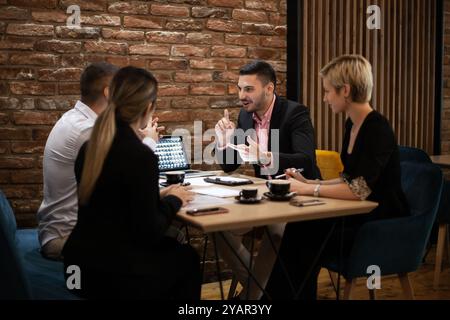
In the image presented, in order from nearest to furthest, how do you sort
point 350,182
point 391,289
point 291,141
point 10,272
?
1. point 10,272
2. point 350,182
3. point 291,141
4. point 391,289

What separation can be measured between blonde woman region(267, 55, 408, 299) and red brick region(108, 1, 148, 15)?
1393mm

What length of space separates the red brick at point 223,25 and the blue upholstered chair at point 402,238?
5.38 ft

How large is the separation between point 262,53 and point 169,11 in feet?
2.35

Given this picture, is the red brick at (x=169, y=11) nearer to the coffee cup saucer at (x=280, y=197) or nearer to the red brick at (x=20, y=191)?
the red brick at (x=20, y=191)

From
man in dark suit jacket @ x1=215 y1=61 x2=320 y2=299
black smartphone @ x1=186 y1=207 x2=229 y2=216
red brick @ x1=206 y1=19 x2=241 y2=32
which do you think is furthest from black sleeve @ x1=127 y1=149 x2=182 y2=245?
red brick @ x1=206 y1=19 x2=241 y2=32

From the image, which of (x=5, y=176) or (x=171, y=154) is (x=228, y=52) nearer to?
(x=171, y=154)

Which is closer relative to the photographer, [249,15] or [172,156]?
[172,156]

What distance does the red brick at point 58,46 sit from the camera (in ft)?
10.8

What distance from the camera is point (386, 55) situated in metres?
4.66

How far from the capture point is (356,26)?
175 inches

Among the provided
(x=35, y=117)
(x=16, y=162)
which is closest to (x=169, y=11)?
(x=35, y=117)

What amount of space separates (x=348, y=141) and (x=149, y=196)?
115 cm
